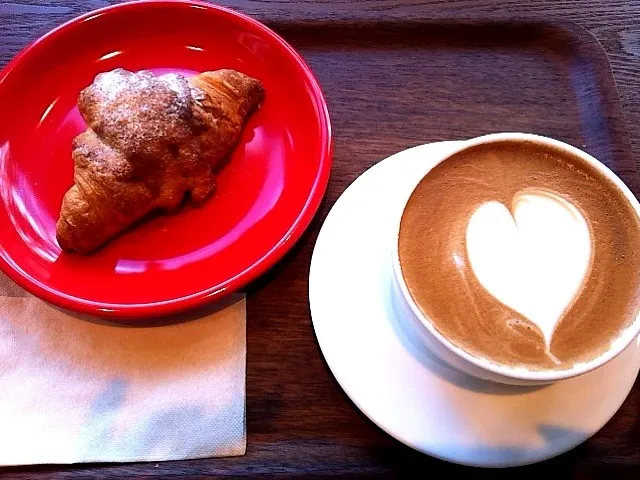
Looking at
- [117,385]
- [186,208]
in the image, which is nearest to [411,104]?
[186,208]

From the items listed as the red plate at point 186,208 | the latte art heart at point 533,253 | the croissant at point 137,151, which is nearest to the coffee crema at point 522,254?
the latte art heart at point 533,253

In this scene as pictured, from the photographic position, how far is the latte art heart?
2.37 feet

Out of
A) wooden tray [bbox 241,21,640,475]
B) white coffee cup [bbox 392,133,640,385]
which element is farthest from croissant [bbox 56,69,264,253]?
white coffee cup [bbox 392,133,640,385]

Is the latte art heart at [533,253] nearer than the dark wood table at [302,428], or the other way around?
the latte art heart at [533,253]

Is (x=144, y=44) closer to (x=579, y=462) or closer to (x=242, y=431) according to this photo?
(x=242, y=431)

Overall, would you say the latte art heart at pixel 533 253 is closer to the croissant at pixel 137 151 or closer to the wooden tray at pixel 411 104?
the wooden tray at pixel 411 104

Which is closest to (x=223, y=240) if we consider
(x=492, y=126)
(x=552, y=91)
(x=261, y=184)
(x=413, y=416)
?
(x=261, y=184)

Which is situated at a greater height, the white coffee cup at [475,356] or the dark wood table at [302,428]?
the white coffee cup at [475,356]

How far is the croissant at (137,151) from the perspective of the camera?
0.93 m

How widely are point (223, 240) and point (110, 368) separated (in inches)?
9.6

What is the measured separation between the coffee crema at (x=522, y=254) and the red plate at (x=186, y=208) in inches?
9.1

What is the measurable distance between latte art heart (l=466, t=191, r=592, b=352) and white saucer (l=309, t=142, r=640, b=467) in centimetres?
12

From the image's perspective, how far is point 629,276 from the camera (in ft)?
2.41

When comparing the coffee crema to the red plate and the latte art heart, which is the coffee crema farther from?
the red plate
